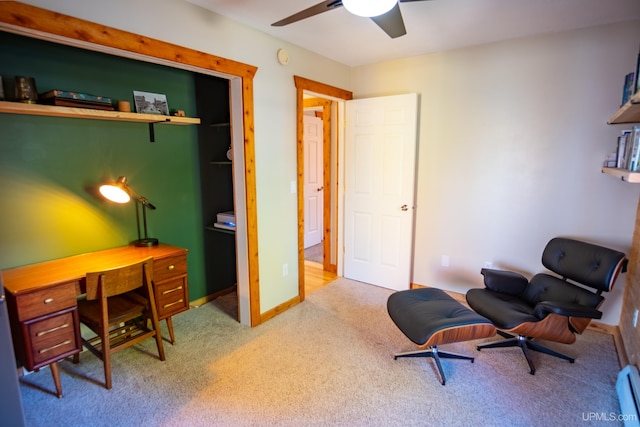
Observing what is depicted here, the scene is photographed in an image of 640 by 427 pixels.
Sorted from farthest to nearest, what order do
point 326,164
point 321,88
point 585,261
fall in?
point 326,164
point 321,88
point 585,261

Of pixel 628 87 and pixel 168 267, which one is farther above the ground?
pixel 628 87

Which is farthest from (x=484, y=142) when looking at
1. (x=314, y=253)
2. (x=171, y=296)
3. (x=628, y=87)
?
(x=171, y=296)

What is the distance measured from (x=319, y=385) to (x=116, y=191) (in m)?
1.96

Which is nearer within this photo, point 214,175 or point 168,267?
point 168,267

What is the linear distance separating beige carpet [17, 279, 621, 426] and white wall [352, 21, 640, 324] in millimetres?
921

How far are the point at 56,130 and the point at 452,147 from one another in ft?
10.6

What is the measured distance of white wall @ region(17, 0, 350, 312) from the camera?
202cm

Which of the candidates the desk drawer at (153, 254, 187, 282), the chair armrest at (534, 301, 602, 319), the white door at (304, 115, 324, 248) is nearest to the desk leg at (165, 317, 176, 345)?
the desk drawer at (153, 254, 187, 282)

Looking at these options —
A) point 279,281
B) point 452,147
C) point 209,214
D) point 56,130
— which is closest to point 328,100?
point 452,147

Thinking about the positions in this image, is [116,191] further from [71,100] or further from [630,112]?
[630,112]

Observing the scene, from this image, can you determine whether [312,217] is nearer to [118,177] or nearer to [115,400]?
[118,177]

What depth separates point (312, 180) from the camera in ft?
17.3

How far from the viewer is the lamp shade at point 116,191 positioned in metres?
2.38

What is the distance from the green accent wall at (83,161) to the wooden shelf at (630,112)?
3.12 metres
